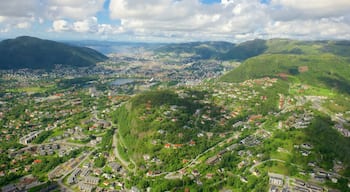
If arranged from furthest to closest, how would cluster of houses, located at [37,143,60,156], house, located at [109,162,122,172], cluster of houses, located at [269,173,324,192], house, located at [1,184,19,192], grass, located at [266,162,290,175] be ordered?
cluster of houses, located at [37,143,60,156], house, located at [109,162,122,172], grass, located at [266,162,290,175], house, located at [1,184,19,192], cluster of houses, located at [269,173,324,192]

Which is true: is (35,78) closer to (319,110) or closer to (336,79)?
(319,110)

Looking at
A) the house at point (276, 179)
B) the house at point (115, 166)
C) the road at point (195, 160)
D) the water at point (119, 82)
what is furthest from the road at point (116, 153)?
the water at point (119, 82)

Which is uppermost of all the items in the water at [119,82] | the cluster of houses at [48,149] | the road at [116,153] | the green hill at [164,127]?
the green hill at [164,127]

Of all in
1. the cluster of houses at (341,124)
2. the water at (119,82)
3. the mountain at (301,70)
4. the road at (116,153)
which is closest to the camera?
the road at (116,153)

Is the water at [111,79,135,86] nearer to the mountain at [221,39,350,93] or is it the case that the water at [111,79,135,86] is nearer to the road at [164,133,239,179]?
the mountain at [221,39,350,93]

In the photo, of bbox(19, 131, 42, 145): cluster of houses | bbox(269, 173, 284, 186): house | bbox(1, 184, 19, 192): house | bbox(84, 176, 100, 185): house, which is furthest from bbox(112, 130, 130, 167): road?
bbox(269, 173, 284, 186): house

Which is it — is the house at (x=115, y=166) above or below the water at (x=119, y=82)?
below

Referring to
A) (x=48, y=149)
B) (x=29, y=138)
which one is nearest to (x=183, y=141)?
(x=48, y=149)

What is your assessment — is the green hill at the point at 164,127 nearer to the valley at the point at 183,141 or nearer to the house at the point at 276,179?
the valley at the point at 183,141

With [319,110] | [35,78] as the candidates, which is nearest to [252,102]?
[319,110]

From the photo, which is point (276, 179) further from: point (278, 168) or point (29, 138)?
point (29, 138)

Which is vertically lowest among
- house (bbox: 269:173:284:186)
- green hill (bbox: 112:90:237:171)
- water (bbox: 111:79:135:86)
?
house (bbox: 269:173:284:186)
